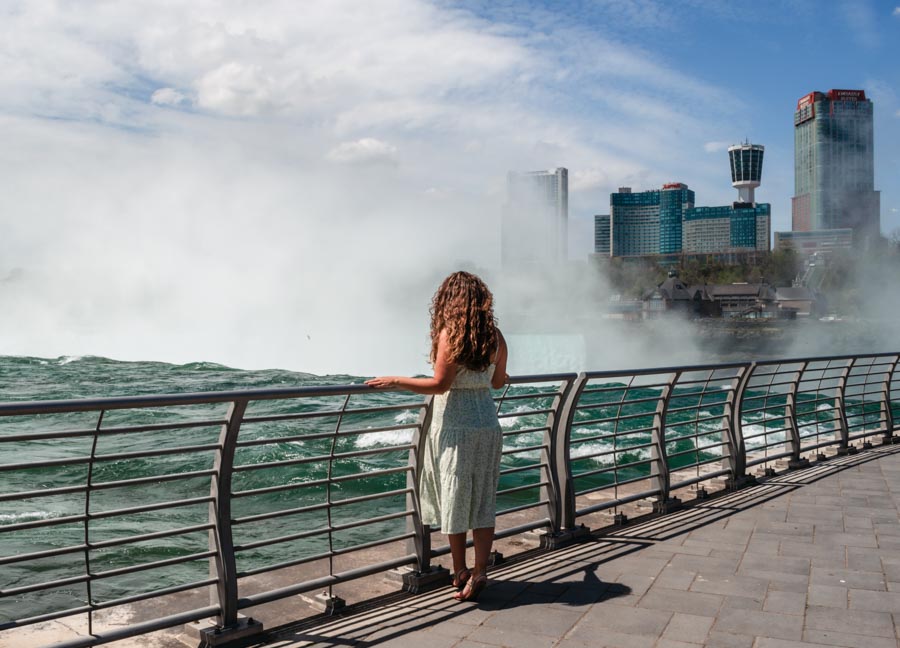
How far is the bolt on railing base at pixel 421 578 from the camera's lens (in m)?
4.51

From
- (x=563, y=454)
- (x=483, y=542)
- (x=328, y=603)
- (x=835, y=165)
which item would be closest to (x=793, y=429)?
(x=563, y=454)

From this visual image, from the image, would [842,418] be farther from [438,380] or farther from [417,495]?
[438,380]

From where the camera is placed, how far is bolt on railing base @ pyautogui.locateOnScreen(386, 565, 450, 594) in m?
4.51

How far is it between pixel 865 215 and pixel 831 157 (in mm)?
45761

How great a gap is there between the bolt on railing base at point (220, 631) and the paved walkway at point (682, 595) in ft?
0.44

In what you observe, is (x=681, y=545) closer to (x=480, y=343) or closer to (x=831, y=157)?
(x=480, y=343)

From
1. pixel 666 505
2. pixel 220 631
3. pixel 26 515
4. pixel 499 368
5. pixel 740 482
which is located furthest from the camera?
pixel 26 515

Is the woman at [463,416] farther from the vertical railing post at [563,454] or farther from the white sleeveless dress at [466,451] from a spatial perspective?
the vertical railing post at [563,454]

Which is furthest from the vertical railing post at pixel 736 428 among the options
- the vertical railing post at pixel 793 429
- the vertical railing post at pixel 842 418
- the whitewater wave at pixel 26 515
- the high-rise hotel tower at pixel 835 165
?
the high-rise hotel tower at pixel 835 165

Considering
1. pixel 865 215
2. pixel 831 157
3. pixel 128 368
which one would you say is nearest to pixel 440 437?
pixel 128 368

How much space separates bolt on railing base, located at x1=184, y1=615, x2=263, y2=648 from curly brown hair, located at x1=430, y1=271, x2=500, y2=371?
157 cm

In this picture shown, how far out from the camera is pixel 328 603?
412cm

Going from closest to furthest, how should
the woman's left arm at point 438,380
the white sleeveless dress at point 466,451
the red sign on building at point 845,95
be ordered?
the woman's left arm at point 438,380 → the white sleeveless dress at point 466,451 → the red sign on building at point 845,95

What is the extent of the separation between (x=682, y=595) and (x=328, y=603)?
1.96 meters
